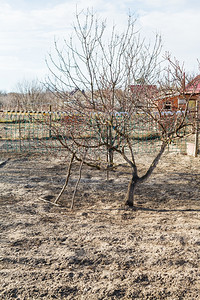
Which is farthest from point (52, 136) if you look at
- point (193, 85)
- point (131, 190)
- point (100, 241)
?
point (100, 241)

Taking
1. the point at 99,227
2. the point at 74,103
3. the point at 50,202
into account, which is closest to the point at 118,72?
the point at 74,103

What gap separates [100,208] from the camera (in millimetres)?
4410

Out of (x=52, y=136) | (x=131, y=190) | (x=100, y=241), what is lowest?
(x=100, y=241)

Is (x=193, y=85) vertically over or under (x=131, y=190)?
over

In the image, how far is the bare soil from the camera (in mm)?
2357

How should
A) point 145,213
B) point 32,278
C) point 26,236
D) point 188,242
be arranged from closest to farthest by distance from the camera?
1. point 32,278
2. point 188,242
3. point 26,236
4. point 145,213

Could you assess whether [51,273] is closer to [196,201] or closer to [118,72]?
[196,201]

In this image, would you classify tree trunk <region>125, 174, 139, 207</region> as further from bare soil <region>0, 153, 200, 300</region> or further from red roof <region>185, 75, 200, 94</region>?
red roof <region>185, 75, 200, 94</region>

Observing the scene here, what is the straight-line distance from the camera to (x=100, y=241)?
318 centimetres

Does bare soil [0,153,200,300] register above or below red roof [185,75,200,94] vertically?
below

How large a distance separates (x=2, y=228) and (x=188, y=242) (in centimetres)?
204

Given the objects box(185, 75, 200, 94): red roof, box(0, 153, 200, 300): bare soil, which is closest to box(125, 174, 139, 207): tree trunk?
box(0, 153, 200, 300): bare soil

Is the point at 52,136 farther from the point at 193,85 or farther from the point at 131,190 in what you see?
the point at 193,85

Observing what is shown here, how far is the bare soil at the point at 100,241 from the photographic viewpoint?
7.73 feet
